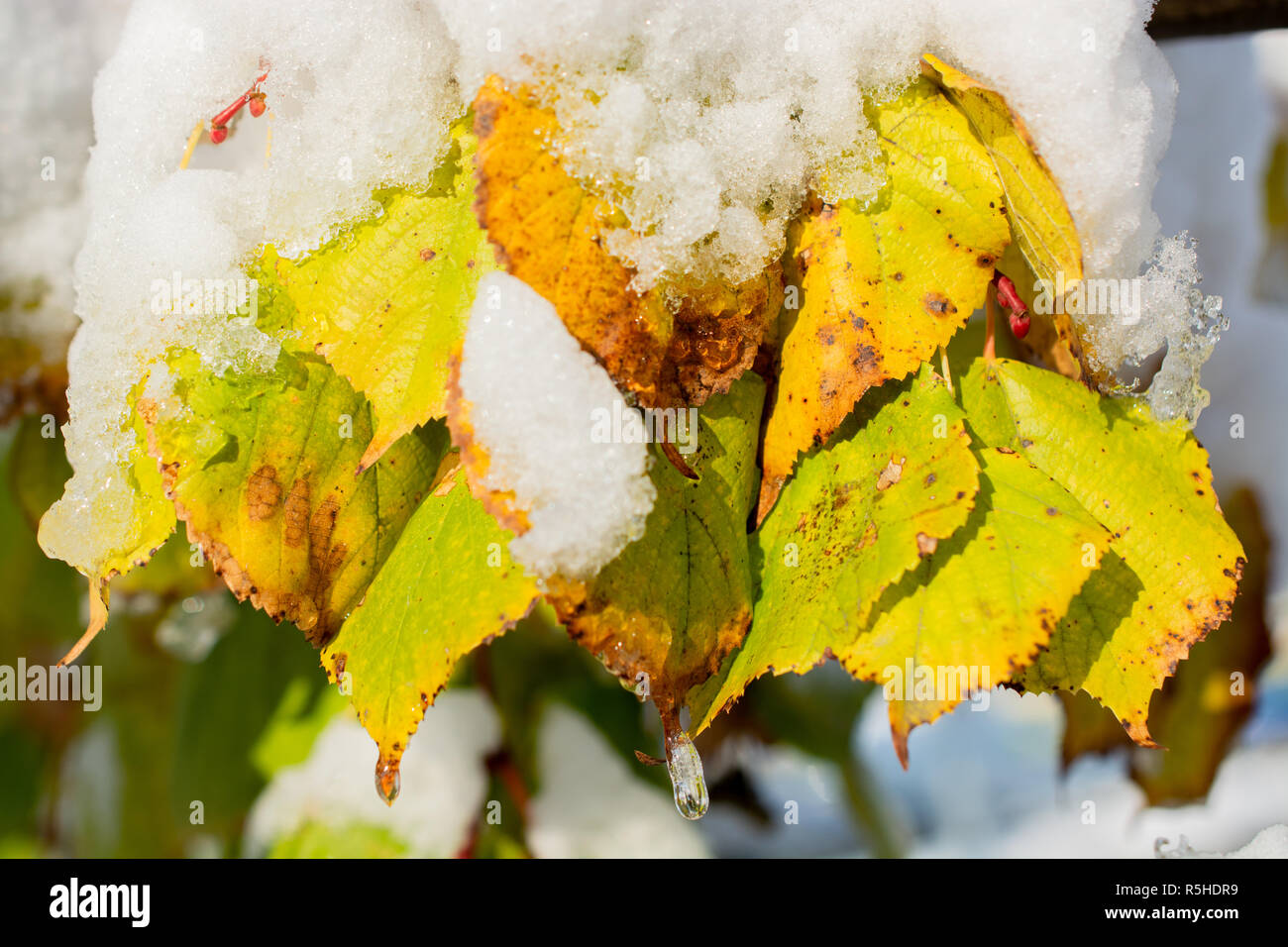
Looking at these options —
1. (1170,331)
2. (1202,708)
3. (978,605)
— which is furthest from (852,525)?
(1202,708)

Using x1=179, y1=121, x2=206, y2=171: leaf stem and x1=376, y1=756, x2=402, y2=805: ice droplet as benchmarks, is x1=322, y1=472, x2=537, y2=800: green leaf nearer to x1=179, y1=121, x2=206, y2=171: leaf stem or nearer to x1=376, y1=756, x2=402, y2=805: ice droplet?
x1=376, y1=756, x2=402, y2=805: ice droplet

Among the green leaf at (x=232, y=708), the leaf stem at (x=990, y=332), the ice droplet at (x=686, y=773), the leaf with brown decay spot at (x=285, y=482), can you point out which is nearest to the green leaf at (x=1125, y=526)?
the leaf stem at (x=990, y=332)

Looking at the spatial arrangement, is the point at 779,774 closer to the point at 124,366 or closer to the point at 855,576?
the point at 855,576

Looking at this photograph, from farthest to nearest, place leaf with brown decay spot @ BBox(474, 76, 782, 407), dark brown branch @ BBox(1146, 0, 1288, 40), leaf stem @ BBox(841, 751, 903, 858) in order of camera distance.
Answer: leaf stem @ BBox(841, 751, 903, 858) < dark brown branch @ BBox(1146, 0, 1288, 40) < leaf with brown decay spot @ BBox(474, 76, 782, 407)

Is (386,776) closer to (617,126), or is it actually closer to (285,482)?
(285,482)

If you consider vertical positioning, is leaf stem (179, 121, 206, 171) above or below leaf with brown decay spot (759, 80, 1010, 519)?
above

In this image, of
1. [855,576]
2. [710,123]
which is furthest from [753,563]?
[710,123]

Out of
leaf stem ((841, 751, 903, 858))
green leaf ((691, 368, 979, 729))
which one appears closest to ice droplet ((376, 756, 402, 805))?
green leaf ((691, 368, 979, 729))

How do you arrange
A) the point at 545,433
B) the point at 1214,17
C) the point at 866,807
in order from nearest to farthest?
the point at 545,433
the point at 1214,17
the point at 866,807
